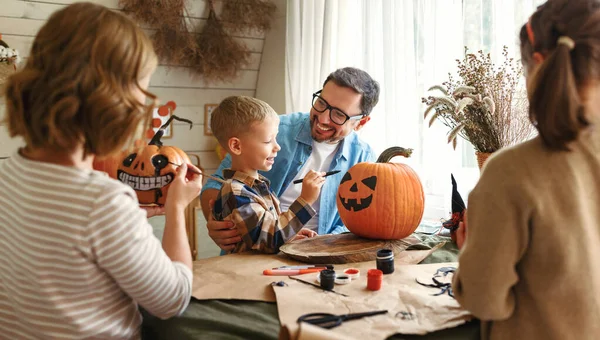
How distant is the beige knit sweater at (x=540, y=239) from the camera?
2.85 feet

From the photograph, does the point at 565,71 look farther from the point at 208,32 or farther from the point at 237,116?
the point at 208,32

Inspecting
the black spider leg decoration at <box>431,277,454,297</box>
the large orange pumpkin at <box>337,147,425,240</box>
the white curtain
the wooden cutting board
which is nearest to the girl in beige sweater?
the black spider leg decoration at <box>431,277,454,297</box>

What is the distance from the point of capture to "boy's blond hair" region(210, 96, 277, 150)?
5.56 feet

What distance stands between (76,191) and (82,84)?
0.18 meters

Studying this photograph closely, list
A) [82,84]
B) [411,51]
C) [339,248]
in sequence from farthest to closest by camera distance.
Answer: [411,51] → [339,248] → [82,84]

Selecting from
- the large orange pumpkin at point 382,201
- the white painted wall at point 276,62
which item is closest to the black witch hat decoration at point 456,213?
the large orange pumpkin at point 382,201

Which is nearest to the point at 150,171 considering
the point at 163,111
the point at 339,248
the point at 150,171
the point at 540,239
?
the point at 150,171

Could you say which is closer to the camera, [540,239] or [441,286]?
[540,239]

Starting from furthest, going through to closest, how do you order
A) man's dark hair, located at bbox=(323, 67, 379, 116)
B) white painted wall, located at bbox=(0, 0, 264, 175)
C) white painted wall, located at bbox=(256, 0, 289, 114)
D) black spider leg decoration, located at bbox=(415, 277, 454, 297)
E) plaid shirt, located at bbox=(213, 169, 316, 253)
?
white painted wall, located at bbox=(256, 0, 289, 114) → white painted wall, located at bbox=(0, 0, 264, 175) → man's dark hair, located at bbox=(323, 67, 379, 116) → plaid shirt, located at bbox=(213, 169, 316, 253) → black spider leg decoration, located at bbox=(415, 277, 454, 297)

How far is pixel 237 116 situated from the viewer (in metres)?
1.70

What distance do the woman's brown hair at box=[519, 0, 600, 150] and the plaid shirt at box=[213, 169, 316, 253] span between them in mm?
841

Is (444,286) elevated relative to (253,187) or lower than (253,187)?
lower

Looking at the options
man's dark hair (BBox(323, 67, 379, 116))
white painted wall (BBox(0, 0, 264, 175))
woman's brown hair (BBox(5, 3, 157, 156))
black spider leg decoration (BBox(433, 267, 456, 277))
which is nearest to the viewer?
woman's brown hair (BBox(5, 3, 157, 156))

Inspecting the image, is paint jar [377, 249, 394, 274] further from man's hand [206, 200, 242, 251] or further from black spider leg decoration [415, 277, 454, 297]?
man's hand [206, 200, 242, 251]
